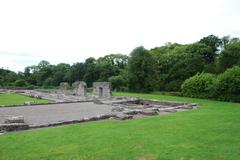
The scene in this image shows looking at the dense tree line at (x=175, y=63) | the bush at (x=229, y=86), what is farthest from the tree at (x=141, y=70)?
the bush at (x=229, y=86)

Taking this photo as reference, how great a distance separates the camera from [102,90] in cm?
2830

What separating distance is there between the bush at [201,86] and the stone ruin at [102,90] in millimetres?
8882

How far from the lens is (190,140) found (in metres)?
6.99

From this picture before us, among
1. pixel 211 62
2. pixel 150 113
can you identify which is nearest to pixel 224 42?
pixel 211 62

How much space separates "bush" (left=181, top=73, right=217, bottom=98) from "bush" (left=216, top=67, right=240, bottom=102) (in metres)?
0.80

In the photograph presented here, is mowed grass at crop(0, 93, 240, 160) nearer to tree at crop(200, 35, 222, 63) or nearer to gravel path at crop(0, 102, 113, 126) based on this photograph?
gravel path at crop(0, 102, 113, 126)

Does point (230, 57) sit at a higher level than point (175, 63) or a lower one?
higher

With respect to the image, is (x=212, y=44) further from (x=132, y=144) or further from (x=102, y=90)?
(x=132, y=144)

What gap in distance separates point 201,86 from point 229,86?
3606 mm

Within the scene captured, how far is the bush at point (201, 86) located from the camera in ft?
76.6

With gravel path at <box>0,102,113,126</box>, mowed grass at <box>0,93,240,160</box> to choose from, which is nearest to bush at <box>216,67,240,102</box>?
gravel path at <box>0,102,113,126</box>

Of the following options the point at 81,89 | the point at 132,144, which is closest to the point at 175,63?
the point at 81,89

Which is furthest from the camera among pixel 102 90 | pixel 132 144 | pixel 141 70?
pixel 141 70

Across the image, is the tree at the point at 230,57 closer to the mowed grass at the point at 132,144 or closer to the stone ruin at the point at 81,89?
the stone ruin at the point at 81,89
